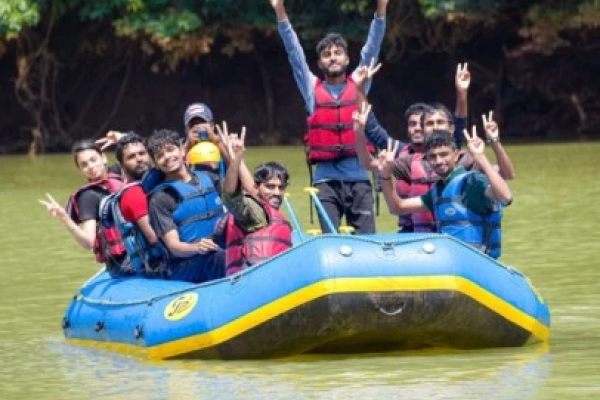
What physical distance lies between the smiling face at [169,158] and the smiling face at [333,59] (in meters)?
1.40

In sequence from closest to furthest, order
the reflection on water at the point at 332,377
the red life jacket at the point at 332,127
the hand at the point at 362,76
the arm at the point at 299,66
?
the reflection on water at the point at 332,377, the hand at the point at 362,76, the red life jacket at the point at 332,127, the arm at the point at 299,66

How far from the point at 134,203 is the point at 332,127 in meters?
1.55

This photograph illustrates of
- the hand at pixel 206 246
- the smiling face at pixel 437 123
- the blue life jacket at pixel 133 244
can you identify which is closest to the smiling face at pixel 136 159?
the blue life jacket at pixel 133 244

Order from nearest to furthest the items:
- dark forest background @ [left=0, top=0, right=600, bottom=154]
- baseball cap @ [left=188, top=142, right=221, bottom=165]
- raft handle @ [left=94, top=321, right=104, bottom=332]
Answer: raft handle @ [left=94, top=321, right=104, bottom=332]
baseball cap @ [left=188, top=142, right=221, bottom=165]
dark forest background @ [left=0, top=0, right=600, bottom=154]

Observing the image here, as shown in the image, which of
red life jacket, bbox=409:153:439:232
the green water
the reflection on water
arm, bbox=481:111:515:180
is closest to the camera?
the reflection on water

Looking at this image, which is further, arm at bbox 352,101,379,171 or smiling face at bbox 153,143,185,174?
arm at bbox 352,101,379,171

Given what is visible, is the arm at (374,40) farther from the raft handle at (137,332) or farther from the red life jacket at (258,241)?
the raft handle at (137,332)

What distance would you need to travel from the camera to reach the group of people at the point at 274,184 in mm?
9852

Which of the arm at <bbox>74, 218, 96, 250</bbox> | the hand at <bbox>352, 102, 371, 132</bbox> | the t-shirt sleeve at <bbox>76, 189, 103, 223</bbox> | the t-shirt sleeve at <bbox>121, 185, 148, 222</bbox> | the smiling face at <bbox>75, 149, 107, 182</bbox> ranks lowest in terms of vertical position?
the arm at <bbox>74, 218, 96, 250</bbox>

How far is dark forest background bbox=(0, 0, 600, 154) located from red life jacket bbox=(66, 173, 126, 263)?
16.7m

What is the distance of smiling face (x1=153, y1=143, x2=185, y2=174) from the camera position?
33.3 ft

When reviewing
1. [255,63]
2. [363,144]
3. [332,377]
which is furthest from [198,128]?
[255,63]

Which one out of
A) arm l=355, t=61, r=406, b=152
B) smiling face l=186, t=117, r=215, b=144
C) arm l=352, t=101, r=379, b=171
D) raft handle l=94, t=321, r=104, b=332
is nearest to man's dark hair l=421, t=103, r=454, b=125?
arm l=352, t=101, r=379, b=171

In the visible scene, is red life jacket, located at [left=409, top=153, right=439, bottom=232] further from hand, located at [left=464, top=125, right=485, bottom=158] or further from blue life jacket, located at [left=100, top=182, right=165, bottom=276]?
blue life jacket, located at [left=100, top=182, right=165, bottom=276]
